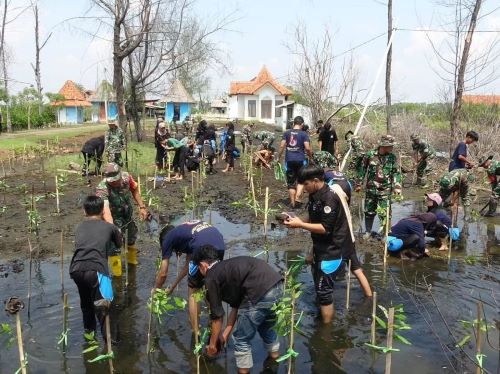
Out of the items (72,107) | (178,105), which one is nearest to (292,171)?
(178,105)

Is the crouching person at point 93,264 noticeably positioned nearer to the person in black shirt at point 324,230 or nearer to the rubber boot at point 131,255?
the person in black shirt at point 324,230

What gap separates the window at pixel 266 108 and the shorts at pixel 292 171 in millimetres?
36576

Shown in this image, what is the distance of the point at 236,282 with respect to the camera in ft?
13.5

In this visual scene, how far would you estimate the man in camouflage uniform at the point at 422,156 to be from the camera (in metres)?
13.8

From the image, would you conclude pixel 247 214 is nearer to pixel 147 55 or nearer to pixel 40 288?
pixel 40 288

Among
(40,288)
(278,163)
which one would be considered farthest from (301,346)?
(278,163)

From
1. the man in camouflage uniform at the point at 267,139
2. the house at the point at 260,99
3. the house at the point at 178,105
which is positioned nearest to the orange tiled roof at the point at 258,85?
the house at the point at 260,99

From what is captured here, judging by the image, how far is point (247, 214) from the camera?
35.4ft

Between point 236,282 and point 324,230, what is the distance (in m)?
1.48

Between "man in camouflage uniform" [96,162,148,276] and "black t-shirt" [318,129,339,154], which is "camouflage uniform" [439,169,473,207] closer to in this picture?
"black t-shirt" [318,129,339,154]

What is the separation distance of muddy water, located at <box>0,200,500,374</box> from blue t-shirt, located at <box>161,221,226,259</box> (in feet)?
3.58

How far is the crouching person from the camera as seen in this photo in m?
4.78

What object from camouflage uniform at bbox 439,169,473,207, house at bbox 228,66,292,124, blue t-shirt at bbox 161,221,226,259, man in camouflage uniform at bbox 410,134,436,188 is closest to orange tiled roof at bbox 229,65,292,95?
house at bbox 228,66,292,124

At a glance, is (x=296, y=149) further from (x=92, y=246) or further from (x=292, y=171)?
(x=92, y=246)
